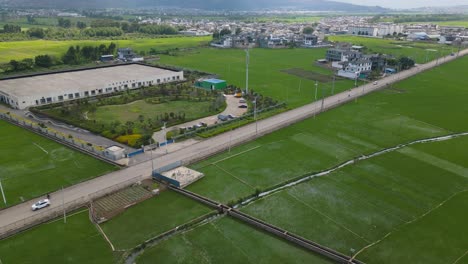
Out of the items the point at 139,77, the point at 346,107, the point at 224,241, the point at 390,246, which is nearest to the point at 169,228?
the point at 224,241

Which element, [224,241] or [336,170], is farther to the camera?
[336,170]

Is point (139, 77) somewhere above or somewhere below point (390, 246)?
above

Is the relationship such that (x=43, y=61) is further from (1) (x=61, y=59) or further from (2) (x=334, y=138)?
(2) (x=334, y=138)

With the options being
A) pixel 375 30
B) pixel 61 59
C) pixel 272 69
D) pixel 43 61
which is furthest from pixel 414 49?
pixel 43 61

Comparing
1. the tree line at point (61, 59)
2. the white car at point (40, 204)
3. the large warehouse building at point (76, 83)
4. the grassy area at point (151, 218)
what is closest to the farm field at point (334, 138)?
the grassy area at point (151, 218)

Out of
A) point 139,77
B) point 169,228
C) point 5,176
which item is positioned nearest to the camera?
point 169,228

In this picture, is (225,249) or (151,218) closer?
(225,249)

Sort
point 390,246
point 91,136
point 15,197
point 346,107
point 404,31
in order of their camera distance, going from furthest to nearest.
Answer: point 404,31
point 346,107
point 91,136
point 15,197
point 390,246

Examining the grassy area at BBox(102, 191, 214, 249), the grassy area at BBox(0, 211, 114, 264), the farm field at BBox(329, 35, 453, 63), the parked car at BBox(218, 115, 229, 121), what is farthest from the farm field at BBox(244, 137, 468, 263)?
the farm field at BBox(329, 35, 453, 63)

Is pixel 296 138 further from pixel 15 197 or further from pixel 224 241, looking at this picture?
pixel 15 197
